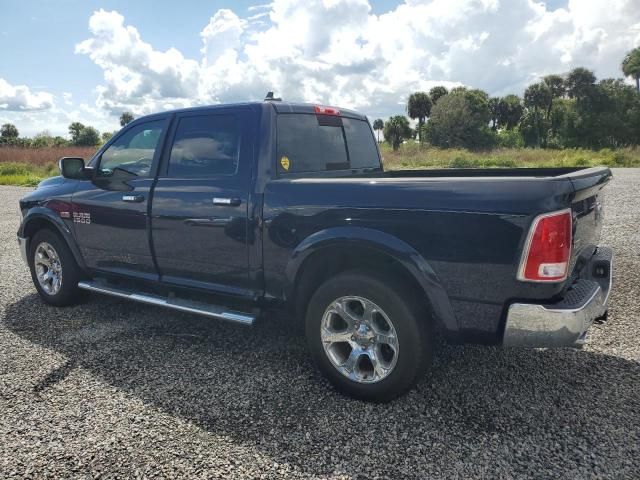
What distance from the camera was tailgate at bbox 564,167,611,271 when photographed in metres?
2.56

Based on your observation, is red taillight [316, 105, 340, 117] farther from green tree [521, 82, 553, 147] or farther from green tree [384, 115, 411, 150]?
green tree [521, 82, 553, 147]

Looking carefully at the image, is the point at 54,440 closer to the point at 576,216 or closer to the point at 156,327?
the point at 156,327

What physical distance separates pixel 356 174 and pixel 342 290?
1.51m

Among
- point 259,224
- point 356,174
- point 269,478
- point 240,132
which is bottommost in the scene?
point 269,478

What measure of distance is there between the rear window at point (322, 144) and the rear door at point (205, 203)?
11.1 inches

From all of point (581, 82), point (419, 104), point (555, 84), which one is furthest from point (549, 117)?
point (419, 104)

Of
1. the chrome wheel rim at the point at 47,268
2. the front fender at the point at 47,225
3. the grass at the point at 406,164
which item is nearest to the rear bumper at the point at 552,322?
the front fender at the point at 47,225

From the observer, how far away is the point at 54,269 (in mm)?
4906

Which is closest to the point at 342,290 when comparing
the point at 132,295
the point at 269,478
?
the point at 269,478

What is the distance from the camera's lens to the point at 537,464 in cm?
239

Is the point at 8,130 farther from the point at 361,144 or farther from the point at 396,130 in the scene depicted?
the point at 361,144

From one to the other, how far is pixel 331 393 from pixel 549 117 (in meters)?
73.4

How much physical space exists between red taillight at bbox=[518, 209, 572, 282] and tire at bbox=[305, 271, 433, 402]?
0.68 m

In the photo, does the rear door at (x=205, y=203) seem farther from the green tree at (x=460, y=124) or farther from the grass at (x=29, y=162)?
the green tree at (x=460, y=124)
